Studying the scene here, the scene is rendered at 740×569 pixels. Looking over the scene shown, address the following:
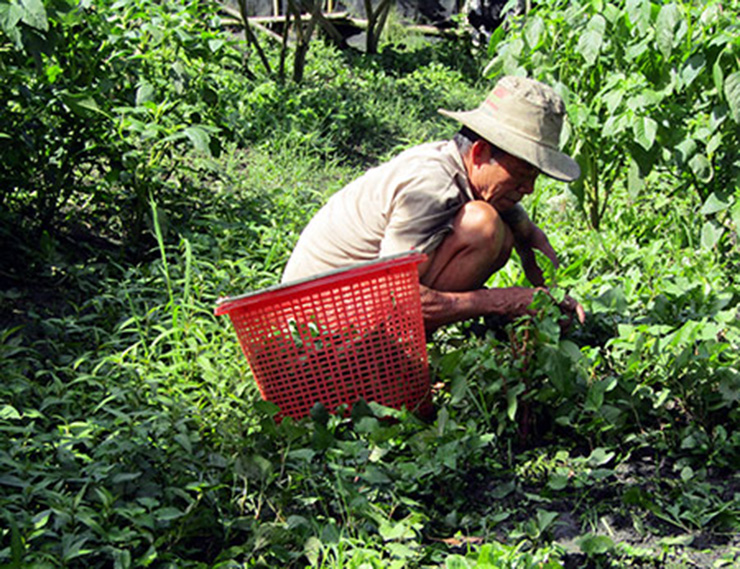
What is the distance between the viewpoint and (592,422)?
2.81 metres

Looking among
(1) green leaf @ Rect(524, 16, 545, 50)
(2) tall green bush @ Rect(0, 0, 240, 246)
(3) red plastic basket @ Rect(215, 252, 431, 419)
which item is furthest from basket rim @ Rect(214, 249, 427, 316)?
(1) green leaf @ Rect(524, 16, 545, 50)

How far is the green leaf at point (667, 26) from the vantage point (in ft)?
11.3

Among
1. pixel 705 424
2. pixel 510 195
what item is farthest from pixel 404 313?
pixel 705 424

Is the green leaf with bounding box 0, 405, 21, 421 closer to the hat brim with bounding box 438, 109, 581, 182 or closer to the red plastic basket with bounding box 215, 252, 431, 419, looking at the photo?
the red plastic basket with bounding box 215, 252, 431, 419

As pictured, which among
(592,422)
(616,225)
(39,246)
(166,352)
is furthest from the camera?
(616,225)

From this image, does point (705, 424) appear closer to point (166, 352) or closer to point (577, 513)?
point (577, 513)

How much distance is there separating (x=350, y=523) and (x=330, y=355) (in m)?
0.57

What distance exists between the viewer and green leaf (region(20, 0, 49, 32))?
2.95 meters

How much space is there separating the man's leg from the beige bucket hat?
0.71 ft

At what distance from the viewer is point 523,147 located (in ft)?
9.68

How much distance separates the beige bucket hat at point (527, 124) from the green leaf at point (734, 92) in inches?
31.2

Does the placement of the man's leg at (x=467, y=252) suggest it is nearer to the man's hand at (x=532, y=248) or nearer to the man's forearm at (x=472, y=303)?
the man's forearm at (x=472, y=303)

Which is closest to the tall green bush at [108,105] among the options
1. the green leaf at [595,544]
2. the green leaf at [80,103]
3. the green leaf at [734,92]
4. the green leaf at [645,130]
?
the green leaf at [80,103]

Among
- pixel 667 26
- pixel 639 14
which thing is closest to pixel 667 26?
pixel 667 26
